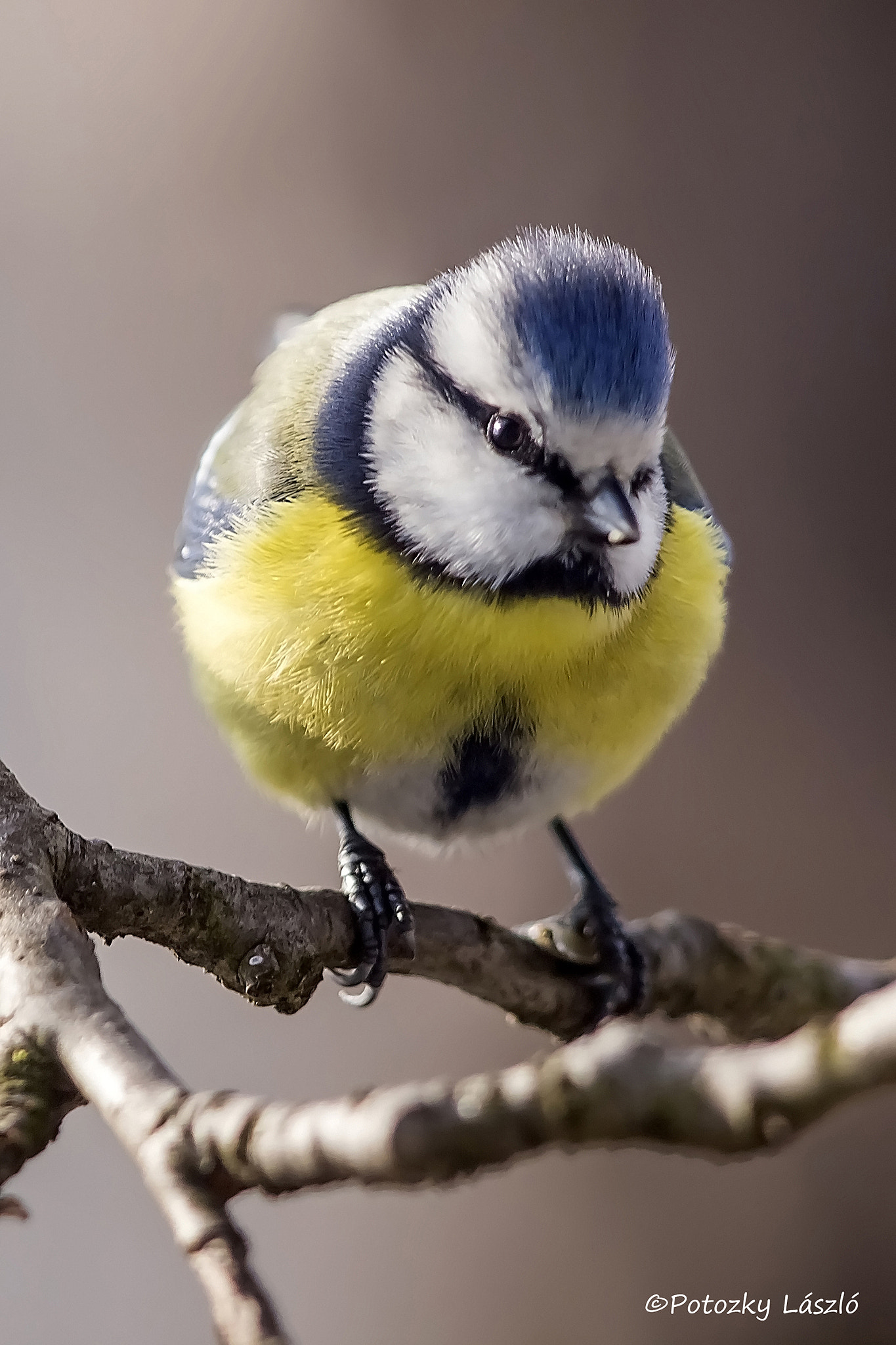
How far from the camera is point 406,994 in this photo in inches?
55.6

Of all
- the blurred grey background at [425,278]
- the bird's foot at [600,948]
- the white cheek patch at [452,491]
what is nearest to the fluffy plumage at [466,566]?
the white cheek patch at [452,491]

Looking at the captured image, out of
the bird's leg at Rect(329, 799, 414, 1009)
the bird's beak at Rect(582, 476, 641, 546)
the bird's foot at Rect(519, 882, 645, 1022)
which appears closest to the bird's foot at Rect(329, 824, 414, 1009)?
the bird's leg at Rect(329, 799, 414, 1009)

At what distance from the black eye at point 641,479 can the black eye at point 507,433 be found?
0.21ft

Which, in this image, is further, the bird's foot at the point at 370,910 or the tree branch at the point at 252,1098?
the bird's foot at the point at 370,910

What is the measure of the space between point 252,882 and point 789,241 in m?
1.08

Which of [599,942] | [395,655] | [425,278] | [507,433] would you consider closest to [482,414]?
[507,433]

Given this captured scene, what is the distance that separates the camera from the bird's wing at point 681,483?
32.5 inches

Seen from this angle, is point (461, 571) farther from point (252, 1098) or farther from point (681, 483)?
point (252, 1098)

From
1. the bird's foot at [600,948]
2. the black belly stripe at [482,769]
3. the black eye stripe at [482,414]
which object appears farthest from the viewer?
the bird's foot at [600,948]

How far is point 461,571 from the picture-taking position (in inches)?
26.7

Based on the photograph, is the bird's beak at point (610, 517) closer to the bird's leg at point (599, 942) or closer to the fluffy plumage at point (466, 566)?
the fluffy plumage at point (466, 566)

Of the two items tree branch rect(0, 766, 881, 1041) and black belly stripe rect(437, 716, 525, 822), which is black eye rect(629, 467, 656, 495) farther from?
tree branch rect(0, 766, 881, 1041)

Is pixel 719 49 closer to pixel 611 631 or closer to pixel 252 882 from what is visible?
pixel 611 631

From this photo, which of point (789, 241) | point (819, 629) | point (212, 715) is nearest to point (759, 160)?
point (789, 241)
